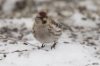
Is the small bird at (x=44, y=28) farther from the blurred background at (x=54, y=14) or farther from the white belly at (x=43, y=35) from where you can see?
the blurred background at (x=54, y=14)

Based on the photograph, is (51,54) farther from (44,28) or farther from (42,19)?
(42,19)

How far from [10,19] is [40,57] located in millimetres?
1911

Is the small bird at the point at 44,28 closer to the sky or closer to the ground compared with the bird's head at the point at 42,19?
closer to the ground

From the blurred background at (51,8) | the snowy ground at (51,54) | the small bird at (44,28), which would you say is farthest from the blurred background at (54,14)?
the small bird at (44,28)

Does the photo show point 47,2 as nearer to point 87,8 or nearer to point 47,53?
point 87,8

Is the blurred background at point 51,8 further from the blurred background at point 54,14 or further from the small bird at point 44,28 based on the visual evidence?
the small bird at point 44,28

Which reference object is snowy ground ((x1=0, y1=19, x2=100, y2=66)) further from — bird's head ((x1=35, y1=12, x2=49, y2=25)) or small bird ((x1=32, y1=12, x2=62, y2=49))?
bird's head ((x1=35, y1=12, x2=49, y2=25))

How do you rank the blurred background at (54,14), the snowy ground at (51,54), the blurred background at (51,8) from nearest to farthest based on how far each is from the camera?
the snowy ground at (51,54), the blurred background at (54,14), the blurred background at (51,8)

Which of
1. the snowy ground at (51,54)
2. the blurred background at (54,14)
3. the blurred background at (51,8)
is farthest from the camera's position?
the blurred background at (51,8)

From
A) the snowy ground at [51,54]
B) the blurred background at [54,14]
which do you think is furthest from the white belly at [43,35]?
the blurred background at [54,14]

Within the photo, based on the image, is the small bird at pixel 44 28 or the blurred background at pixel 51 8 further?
the blurred background at pixel 51 8

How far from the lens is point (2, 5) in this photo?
6.11m

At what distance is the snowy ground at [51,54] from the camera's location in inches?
142

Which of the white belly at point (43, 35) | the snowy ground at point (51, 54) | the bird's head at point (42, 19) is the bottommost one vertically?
the snowy ground at point (51, 54)
